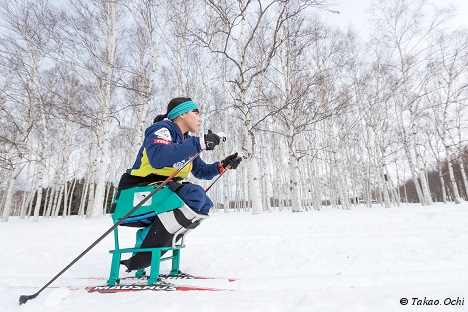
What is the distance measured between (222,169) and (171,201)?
870 millimetres

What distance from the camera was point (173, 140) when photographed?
7.27 feet

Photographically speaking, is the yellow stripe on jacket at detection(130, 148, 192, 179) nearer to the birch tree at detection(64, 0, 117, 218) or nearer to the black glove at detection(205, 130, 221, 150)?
the black glove at detection(205, 130, 221, 150)

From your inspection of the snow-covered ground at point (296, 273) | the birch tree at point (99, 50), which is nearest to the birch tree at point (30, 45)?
the birch tree at point (99, 50)

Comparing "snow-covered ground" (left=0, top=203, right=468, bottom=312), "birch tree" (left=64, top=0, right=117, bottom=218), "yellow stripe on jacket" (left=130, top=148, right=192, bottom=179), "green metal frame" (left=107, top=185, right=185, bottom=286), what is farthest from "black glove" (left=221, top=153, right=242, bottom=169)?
"birch tree" (left=64, top=0, right=117, bottom=218)

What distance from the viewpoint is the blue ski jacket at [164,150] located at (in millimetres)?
1954

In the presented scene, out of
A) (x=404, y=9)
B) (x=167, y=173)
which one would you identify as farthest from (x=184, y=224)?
(x=404, y=9)

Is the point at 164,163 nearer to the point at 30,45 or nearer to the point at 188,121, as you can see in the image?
the point at 188,121

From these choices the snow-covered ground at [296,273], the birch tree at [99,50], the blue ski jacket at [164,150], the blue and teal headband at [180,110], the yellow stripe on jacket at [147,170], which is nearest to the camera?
the snow-covered ground at [296,273]

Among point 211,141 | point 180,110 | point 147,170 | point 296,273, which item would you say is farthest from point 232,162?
point 296,273

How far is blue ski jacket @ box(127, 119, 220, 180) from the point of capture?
1.95 metres

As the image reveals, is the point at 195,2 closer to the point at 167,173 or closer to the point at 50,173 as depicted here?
the point at 167,173

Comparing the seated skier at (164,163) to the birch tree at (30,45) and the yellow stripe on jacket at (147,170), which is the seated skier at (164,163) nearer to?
the yellow stripe on jacket at (147,170)

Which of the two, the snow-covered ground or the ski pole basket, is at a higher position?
the ski pole basket

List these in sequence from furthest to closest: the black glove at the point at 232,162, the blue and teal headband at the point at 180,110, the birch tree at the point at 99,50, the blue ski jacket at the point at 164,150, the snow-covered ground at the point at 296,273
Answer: the birch tree at the point at 99,50 → the black glove at the point at 232,162 → the blue and teal headband at the point at 180,110 → the blue ski jacket at the point at 164,150 → the snow-covered ground at the point at 296,273
